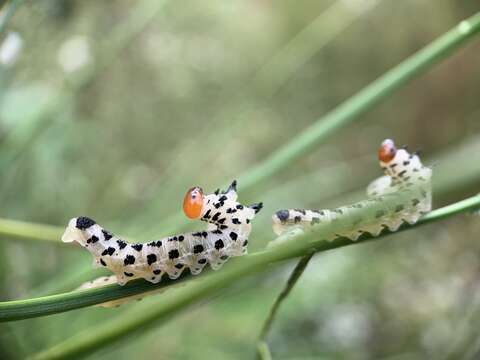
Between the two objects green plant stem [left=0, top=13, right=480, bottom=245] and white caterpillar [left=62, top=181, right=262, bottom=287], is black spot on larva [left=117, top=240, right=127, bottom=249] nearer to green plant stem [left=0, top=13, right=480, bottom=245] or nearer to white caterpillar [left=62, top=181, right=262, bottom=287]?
white caterpillar [left=62, top=181, right=262, bottom=287]

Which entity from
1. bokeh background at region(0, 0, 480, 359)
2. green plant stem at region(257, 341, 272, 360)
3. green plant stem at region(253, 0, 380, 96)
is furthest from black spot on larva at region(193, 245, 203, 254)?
green plant stem at region(253, 0, 380, 96)

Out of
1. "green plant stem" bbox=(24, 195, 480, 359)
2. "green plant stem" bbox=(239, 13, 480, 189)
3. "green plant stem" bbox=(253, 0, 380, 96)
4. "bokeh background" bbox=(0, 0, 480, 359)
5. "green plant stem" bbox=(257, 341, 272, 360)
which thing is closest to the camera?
"green plant stem" bbox=(24, 195, 480, 359)

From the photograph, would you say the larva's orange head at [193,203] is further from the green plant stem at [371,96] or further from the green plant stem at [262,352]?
the green plant stem at [371,96]

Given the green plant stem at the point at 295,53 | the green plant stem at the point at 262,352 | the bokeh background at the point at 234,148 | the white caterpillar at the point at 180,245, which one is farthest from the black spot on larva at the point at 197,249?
the green plant stem at the point at 295,53

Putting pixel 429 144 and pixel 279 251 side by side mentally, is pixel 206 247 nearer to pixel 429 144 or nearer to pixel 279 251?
pixel 279 251

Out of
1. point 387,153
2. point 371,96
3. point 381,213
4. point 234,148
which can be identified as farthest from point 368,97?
point 234,148

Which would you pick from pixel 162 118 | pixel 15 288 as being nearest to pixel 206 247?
pixel 15 288
